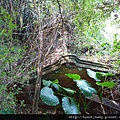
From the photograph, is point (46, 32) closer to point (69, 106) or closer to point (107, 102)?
point (69, 106)

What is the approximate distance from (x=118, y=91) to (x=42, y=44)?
0.87 meters

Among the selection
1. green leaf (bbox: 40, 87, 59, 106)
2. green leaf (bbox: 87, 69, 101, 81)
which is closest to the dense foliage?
green leaf (bbox: 40, 87, 59, 106)

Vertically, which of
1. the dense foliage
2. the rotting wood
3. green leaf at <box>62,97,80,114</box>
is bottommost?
the rotting wood

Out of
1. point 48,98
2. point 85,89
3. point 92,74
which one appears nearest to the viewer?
point 48,98

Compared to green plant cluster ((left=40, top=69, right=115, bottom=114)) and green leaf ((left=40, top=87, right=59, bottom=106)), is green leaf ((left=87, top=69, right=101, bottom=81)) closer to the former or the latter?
green plant cluster ((left=40, top=69, right=115, bottom=114))

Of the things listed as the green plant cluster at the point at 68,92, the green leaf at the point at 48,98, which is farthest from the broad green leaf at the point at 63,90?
the green leaf at the point at 48,98

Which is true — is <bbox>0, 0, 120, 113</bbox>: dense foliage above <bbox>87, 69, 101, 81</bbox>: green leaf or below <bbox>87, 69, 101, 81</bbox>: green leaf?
above

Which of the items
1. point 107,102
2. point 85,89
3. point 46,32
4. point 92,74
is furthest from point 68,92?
point 46,32

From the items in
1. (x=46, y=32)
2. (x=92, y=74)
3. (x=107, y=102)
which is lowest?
(x=107, y=102)

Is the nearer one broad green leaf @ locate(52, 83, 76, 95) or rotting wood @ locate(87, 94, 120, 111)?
broad green leaf @ locate(52, 83, 76, 95)

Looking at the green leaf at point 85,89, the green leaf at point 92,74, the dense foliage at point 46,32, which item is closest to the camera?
the dense foliage at point 46,32

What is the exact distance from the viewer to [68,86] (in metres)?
1.77

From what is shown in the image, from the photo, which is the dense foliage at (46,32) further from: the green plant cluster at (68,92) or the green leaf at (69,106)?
the green leaf at (69,106)

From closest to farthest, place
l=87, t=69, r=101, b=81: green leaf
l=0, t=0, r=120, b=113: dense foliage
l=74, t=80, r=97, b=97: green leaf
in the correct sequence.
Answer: l=0, t=0, r=120, b=113: dense foliage, l=74, t=80, r=97, b=97: green leaf, l=87, t=69, r=101, b=81: green leaf
